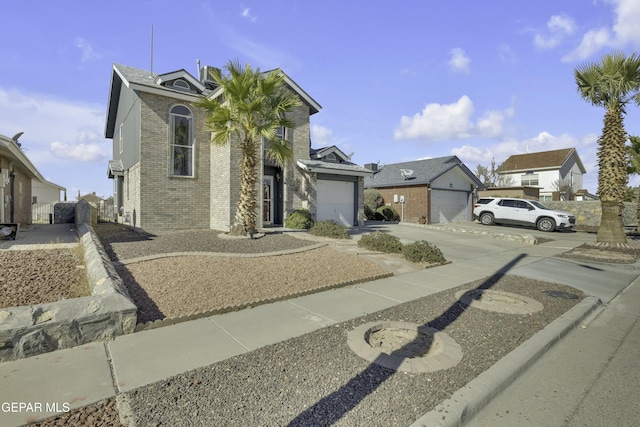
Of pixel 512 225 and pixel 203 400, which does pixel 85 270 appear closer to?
pixel 203 400

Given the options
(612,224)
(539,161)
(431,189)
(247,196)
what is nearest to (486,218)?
(431,189)

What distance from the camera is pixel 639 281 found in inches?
321

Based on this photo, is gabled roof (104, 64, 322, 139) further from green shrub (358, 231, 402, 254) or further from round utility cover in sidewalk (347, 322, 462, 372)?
round utility cover in sidewalk (347, 322, 462, 372)

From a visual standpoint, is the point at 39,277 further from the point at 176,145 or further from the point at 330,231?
the point at 176,145

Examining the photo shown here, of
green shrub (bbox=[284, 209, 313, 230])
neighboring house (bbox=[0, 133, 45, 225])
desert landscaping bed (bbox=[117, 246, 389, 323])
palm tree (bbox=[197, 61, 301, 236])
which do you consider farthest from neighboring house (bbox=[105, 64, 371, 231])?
desert landscaping bed (bbox=[117, 246, 389, 323])

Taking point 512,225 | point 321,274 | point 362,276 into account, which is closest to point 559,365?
point 362,276

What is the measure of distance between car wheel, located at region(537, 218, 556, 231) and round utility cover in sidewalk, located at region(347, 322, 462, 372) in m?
18.3

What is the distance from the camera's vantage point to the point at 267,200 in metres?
15.8

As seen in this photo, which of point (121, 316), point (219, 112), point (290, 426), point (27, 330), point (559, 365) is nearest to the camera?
point (290, 426)

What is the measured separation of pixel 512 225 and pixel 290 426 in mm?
22642

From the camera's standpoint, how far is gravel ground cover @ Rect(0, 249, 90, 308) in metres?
4.57

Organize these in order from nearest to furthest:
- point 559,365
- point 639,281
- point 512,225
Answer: point 559,365
point 639,281
point 512,225

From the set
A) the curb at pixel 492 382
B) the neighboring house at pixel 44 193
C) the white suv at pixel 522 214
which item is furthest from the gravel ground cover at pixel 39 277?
the neighboring house at pixel 44 193

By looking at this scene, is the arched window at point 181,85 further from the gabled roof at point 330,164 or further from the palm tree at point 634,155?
the palm tree at point 634,155
